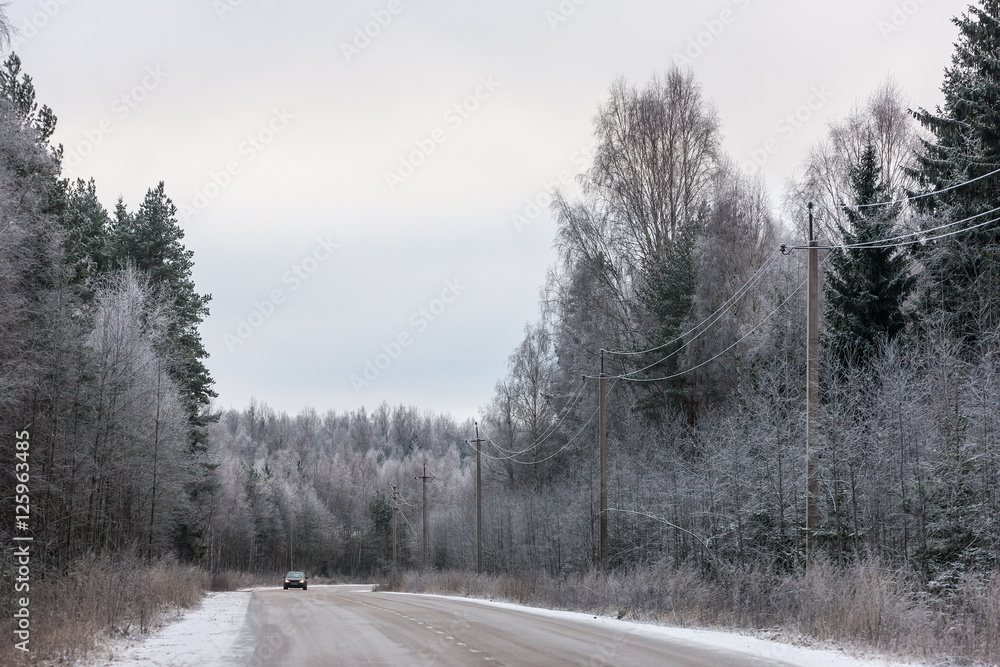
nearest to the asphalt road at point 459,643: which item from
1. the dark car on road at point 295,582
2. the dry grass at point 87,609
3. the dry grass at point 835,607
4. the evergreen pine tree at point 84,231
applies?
the dry grass at point 835,607

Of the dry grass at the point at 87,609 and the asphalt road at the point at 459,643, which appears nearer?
the asphalt road at the point at 459,643

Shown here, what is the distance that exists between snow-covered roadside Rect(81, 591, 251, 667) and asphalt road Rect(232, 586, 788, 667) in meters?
0.45

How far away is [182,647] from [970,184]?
23946 mm

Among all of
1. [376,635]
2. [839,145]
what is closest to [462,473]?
[839,145]

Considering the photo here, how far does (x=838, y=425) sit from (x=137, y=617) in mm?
19332

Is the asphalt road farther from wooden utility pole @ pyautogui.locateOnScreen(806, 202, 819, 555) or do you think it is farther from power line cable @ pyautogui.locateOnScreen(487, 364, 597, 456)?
power line cable @ pyautogui.locateOnScreen(487, 364, 597, 456)

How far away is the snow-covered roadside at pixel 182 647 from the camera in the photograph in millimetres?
14906

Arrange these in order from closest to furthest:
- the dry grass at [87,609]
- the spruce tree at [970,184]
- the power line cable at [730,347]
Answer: the dry grass at [87,609]
the spruce tree at [970,184]
the power line cable at [730,347]

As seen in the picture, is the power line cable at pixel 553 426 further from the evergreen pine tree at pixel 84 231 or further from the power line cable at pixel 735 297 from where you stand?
the evergreen pine tree at pixel 84 231

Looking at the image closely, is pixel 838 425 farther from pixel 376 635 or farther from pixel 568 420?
pixel 568 420

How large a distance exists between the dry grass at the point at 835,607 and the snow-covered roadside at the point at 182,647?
411 inches

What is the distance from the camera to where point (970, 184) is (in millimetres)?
25766

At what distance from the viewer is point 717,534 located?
28969mm

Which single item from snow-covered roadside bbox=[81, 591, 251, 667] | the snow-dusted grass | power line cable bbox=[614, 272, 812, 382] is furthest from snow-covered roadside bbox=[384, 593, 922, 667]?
power line cable bbox=[614, 272, 812, 382]
